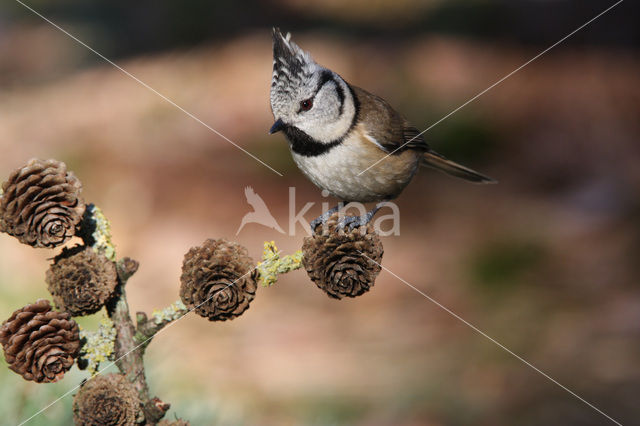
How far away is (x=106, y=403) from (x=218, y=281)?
229mm

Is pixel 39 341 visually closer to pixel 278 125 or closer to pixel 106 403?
pixel 106 403

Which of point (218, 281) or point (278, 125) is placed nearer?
point (218, 281)

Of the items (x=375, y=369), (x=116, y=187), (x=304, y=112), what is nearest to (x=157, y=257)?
(x=116, y=187)

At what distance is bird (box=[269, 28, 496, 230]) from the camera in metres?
1.37

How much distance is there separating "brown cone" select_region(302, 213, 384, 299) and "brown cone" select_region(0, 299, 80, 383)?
14.2 inches

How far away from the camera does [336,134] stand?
5.04 feet

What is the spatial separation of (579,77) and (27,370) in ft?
13.9

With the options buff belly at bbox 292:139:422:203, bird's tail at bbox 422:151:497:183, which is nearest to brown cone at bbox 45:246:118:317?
buff belly at bbox 292:139:422:203

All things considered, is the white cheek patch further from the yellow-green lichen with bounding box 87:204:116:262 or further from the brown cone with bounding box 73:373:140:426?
the brown cone with bounding box 73:373:140:426


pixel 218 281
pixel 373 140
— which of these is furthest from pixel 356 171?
pixel 218 281

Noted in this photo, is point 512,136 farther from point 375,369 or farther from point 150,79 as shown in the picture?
point 150,79

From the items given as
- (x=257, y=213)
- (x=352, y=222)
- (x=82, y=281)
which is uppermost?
(x=257, y=213)

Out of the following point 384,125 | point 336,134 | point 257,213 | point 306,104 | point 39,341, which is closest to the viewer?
point 39,341

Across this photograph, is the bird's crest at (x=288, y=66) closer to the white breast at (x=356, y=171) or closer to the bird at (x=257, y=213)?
the white breast at (x=356, y=171)
